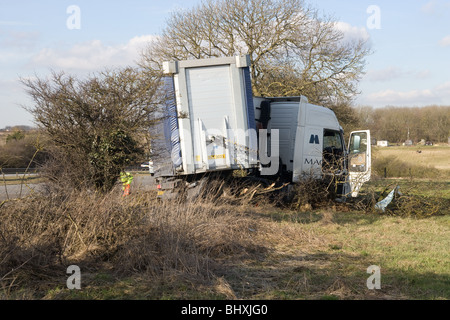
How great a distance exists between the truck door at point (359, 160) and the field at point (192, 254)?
3.28 m

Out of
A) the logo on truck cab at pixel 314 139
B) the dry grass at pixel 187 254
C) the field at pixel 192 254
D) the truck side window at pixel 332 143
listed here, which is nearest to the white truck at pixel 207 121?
the field at pixel 192 254

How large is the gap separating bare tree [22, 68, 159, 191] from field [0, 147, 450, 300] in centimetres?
76

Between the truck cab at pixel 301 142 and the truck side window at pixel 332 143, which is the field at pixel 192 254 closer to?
the truck cab at pixel 301 142

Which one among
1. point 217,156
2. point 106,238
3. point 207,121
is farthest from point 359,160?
point 106,238

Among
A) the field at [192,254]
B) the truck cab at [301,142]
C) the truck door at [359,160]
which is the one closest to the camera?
the field at [192,254]

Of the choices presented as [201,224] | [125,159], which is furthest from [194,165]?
[201,224]

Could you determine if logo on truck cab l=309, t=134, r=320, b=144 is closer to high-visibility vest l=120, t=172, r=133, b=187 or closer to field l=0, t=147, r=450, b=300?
field l=0, t=147, r=450, b=300

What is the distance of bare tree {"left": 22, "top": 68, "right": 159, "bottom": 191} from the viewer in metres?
8.27

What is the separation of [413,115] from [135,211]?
4477 centimetres

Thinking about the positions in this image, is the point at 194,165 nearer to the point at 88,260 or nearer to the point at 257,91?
the point at 88,260

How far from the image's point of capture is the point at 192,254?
639 cm

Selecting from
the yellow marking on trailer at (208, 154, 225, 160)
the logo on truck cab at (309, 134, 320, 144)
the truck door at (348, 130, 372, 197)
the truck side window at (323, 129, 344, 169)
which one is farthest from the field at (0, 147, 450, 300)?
the truck side window at (323, 129, 344, 169)

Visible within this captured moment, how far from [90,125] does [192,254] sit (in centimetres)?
346

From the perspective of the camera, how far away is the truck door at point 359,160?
510 inches
